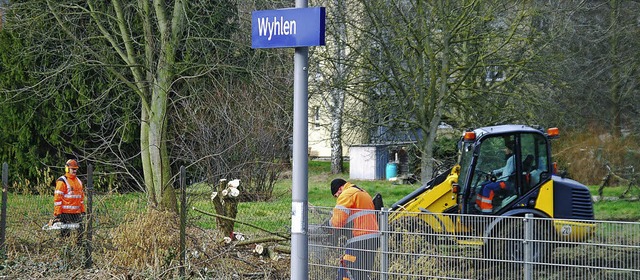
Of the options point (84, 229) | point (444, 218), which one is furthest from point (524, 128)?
point (84, 229)

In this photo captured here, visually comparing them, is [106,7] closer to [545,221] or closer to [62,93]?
[62,93]

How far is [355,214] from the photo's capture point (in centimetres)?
1036

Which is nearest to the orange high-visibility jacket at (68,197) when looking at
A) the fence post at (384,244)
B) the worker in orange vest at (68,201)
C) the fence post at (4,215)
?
the worker in orange vest at (68,201)

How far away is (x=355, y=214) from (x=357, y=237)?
0.27 meters

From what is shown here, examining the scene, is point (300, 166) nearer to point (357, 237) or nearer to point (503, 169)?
point (357, 237)

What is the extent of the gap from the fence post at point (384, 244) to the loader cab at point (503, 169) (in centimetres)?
371

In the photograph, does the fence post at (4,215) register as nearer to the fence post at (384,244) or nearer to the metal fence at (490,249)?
the metal fence at (490,249)

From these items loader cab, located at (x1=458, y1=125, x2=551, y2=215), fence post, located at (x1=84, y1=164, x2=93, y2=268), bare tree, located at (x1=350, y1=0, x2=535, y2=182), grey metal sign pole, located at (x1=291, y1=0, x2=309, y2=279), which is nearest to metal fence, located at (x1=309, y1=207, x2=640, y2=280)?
grey metal sign pole, located at (x1=291, y1=0, x2=309, y2=279)

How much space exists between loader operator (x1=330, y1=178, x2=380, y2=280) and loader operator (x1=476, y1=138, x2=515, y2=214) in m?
3.61

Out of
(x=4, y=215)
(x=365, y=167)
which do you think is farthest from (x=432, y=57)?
(x=365, y=167)

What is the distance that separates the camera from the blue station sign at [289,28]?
7996 mm

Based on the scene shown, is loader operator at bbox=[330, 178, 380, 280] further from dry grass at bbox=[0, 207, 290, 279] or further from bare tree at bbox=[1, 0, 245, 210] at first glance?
bare tree at bbox=[1, 0, 245, 210]

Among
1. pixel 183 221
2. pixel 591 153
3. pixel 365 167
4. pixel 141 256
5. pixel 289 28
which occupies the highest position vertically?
pixel 289 28

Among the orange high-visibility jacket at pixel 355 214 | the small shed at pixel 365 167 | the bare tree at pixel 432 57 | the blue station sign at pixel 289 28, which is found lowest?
the orange high-visibility jacket at pixel 355 214
